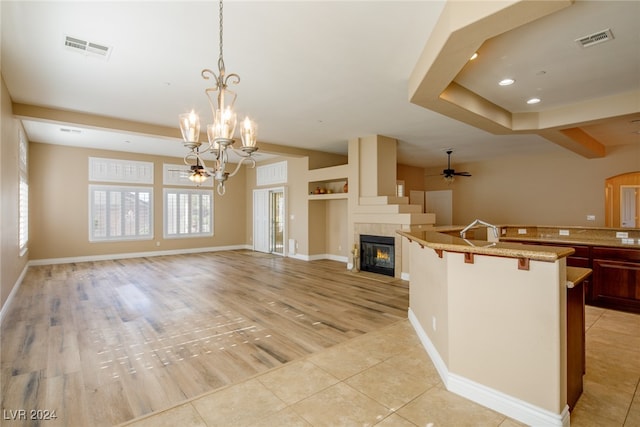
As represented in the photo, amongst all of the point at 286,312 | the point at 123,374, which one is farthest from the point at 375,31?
the point at 123,374

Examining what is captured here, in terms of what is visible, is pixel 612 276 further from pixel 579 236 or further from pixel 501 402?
pixel 501 402

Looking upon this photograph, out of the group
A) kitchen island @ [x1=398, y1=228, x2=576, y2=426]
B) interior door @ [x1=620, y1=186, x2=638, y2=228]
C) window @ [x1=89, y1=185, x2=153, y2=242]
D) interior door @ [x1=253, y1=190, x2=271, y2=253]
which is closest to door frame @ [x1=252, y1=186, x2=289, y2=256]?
interior door @ [x1=253, y1=190, x2=271, y2=253]

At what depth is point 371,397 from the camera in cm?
233

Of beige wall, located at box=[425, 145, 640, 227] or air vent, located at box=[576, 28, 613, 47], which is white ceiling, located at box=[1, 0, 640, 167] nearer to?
air vent, located at box=[576, 28, 613, 47]

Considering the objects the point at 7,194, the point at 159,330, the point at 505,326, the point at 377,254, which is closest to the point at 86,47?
the point at 7,194

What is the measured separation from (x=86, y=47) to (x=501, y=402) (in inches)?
191

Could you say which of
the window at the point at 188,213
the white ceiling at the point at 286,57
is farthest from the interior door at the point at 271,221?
the white ceiling at the point at 286,57

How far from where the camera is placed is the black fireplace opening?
21.6 feet

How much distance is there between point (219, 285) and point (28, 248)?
5.50m

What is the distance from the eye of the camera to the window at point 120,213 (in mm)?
8531

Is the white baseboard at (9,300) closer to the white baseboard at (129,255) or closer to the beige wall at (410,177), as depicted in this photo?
the white baseboard at (129,255)

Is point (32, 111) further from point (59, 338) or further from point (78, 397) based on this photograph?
point (78, 397)

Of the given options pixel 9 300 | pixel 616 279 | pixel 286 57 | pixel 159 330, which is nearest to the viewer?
pixel 286 57

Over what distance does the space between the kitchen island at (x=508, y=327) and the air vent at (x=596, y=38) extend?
2.15 m
